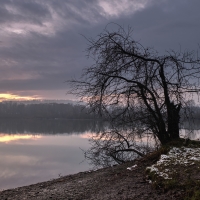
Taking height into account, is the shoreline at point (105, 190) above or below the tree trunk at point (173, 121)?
below

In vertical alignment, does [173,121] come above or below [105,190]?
above

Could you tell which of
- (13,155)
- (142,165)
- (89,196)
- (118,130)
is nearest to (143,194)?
(89,196)

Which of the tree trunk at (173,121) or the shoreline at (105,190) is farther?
the tree trunk at (173,121)

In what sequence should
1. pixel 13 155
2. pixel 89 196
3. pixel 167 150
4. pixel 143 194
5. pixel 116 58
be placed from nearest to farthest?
pixel 143 194 → pixel 89 196 → pixel 167 150 → pixel 116 58 → pixel 13 155

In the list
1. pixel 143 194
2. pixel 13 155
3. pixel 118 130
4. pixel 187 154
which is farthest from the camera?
pixel 13 155

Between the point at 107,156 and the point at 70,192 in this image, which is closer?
the point at 70,192

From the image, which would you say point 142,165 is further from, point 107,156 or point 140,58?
point 107,156

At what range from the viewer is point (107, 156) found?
1163 centimetres

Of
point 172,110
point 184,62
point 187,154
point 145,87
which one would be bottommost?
point 187,154

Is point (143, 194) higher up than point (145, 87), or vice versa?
point (145, 87)

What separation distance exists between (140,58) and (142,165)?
360cm

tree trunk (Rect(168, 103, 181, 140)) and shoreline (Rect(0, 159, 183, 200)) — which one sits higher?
tree trunk (Rect(168, 103, 181, 140))

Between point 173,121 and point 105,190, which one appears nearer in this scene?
point 105,190

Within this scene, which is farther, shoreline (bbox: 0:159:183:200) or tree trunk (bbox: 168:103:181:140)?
tree trunk (bbox: 168:103:181:140)
